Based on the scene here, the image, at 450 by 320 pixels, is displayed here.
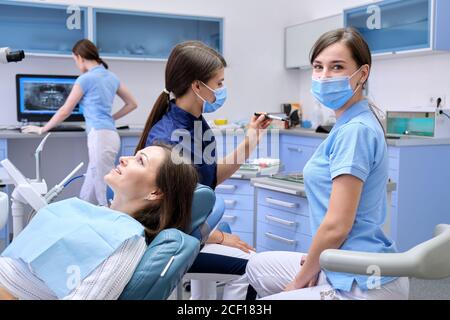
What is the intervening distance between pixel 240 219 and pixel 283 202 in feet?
1.80

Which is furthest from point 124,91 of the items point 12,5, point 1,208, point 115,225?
point 115,225

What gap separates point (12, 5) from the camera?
14.0 ft

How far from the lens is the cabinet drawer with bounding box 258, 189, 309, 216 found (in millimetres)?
2228

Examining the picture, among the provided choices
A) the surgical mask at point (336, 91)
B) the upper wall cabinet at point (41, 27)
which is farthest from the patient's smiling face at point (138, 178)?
the upper wall cabinet at point (41, 27)

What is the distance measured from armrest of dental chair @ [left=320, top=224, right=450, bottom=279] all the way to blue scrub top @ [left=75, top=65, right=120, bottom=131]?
2.97 m

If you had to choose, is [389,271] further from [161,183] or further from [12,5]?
[12,5]

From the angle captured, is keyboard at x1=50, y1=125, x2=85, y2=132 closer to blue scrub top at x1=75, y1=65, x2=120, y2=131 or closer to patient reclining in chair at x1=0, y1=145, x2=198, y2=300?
blue scrub top at x1=75, y1=65, x2=120, y2=131

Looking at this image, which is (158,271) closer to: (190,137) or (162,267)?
(162,267)

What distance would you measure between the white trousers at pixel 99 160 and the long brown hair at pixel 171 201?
236cm

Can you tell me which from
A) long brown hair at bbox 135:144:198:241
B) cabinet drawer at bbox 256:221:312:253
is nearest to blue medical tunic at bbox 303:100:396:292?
long brown hair at bbox 135:144:198:241

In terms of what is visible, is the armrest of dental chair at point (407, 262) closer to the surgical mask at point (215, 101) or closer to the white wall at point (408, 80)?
the surgical mask at point (215, 101)

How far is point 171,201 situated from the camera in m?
1.57

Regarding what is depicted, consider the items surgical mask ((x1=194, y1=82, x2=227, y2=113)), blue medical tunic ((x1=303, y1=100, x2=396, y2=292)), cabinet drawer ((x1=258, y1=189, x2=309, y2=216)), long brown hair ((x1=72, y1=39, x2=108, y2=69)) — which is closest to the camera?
blue medical tunic ((x1=303, y1=100, x2=396, y2=292))

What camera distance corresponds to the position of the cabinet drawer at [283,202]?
87.7 inches
